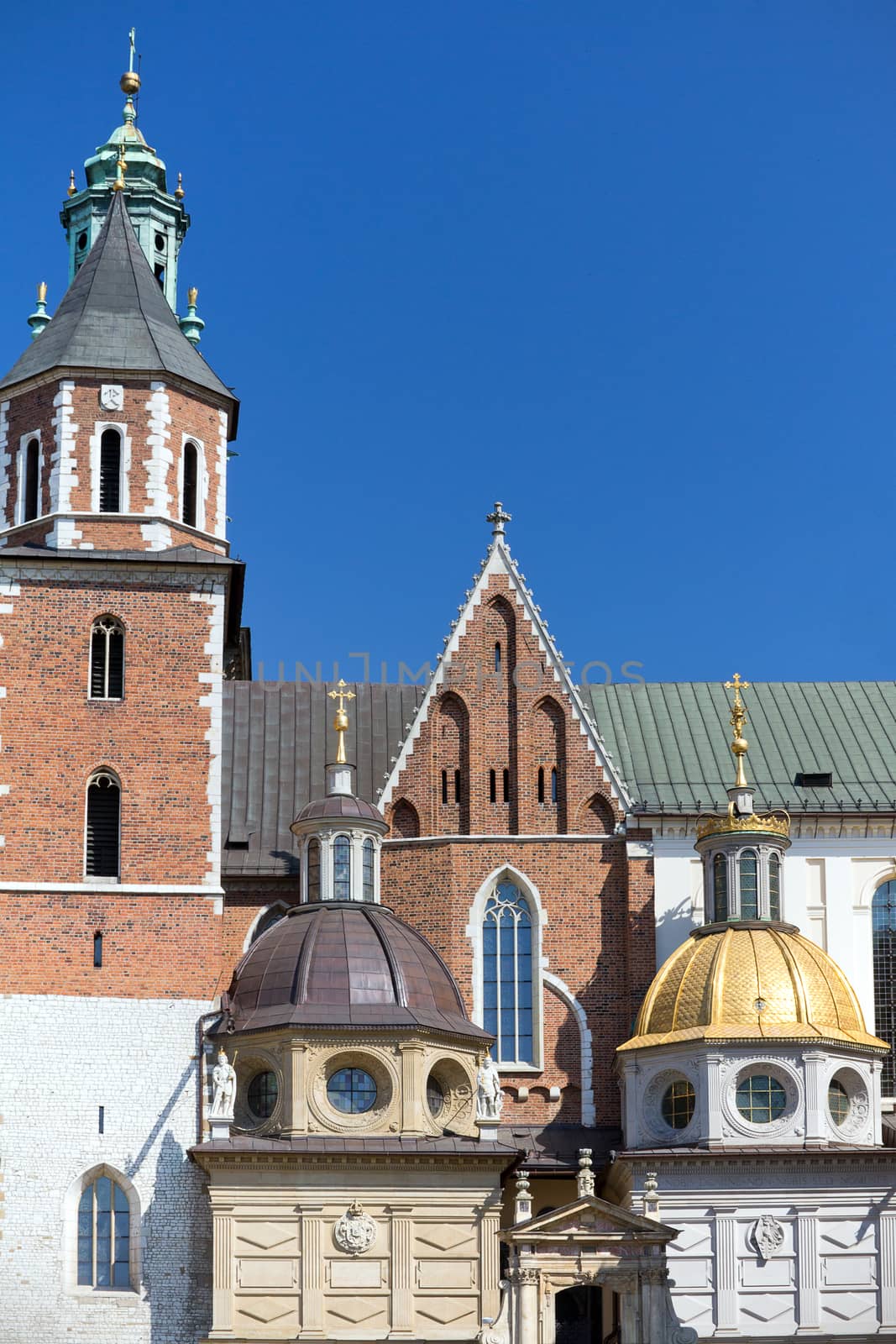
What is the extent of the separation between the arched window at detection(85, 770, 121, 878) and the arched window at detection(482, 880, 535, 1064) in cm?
849

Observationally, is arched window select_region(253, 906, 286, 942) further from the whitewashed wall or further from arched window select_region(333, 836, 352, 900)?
the whitewashed wall

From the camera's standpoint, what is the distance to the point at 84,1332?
151 feet

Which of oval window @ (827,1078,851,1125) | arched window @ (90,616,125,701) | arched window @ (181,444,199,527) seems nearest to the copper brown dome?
arched window @ (90,616,125,701)

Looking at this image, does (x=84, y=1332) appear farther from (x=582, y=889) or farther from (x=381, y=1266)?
(x=582, y=889)

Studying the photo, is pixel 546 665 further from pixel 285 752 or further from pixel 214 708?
pixel 214 708

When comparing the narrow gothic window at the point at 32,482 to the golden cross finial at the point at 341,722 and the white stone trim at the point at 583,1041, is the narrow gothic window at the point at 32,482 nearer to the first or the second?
the golden cross finial at the point at 341,722

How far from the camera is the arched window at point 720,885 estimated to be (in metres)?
51.8

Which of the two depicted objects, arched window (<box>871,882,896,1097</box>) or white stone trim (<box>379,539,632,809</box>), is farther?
white stone trim (<box>379,539,632,809</box>)

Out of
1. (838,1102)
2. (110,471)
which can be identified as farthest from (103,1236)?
(110,471)

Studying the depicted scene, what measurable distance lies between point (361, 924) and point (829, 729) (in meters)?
13.7

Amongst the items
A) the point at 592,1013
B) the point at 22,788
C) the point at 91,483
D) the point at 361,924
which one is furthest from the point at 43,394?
the point at 592,1013

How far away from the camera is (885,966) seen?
53.8 m

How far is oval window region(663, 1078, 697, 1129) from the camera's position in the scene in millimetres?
48812

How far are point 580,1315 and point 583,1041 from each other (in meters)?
→ 5.76
